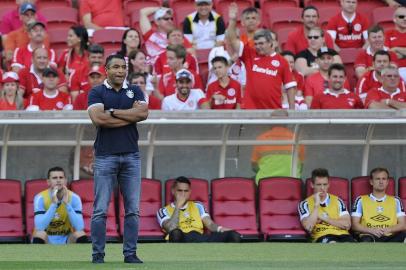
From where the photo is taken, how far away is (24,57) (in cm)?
1839

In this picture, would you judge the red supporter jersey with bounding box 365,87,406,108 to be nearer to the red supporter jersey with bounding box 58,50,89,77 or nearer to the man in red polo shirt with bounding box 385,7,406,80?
the man in red polo shirt with bounding box 385,7,406,80

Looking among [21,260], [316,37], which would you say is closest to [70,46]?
[316,37]

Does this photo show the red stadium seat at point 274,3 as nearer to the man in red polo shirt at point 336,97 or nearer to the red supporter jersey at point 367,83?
the red supporter jersey at point 367,83

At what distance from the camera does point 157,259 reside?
1288 cm

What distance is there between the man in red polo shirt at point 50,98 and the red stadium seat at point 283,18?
4125 mm

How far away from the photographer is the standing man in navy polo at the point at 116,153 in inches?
460

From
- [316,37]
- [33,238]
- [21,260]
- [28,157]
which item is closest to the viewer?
[21,260]

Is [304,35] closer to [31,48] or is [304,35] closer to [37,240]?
[31,48]

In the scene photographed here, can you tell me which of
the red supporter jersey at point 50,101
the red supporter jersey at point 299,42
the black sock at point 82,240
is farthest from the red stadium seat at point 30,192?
the red supporter jersey at point 299,42

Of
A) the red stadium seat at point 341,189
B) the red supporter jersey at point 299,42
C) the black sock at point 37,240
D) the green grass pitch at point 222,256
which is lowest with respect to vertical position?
the green grass pitch at point 222,256

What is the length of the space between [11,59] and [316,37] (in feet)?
14.6

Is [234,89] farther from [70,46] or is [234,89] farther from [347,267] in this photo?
[347,267]

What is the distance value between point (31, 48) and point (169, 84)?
231cm

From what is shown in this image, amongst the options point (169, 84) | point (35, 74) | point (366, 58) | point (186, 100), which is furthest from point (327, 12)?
point (35, 74)
